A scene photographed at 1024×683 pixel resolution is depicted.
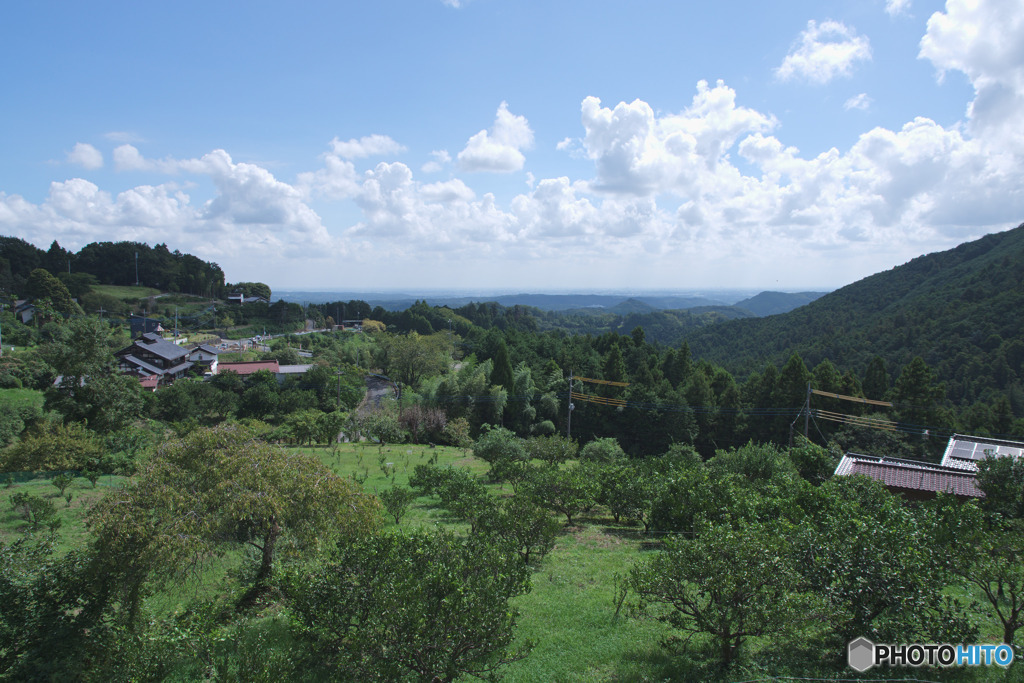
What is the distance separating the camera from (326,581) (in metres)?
6.29

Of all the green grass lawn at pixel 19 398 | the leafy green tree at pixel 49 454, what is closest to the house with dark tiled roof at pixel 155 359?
the green grass lawn at pixel 19 398

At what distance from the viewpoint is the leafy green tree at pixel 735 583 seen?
20.2 ft

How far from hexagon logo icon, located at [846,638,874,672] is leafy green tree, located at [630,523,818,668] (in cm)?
79

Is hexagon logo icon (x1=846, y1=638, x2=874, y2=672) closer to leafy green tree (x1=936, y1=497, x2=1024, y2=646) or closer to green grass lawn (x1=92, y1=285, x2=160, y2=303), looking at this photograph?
leafy green tree (x1=936, y1=497, x2=1024, y2=646)

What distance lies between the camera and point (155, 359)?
5250cm

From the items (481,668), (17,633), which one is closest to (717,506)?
(481,668)

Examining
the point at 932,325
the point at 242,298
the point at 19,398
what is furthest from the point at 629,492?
the point at 242,298

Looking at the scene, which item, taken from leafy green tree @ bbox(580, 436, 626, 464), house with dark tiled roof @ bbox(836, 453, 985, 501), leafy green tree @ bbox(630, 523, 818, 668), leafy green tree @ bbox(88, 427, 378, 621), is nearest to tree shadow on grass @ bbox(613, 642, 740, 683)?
leafy green tree @ bbox(630, 523, 818, 668)

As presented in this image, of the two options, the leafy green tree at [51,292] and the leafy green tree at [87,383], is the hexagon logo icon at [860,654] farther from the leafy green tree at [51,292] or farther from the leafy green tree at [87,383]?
the leafy green tree at [51,292]

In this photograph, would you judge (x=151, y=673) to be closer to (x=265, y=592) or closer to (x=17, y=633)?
(x=17, y=633)

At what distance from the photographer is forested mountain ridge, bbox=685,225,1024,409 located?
4403 cm

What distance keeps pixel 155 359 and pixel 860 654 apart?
207 feet

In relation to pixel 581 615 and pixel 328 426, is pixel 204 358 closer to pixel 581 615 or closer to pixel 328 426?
pixel 328 426

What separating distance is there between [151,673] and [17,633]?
7.08 feet
